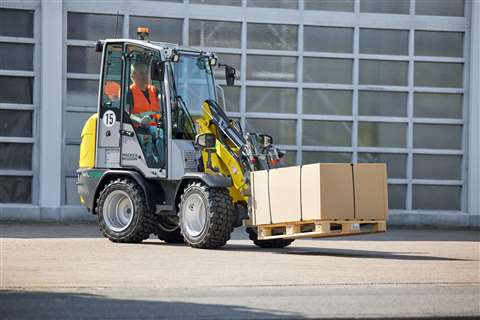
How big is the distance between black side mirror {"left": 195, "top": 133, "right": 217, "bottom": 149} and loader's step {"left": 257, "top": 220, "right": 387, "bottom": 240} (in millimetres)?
1507

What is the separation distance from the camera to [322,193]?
655 inches

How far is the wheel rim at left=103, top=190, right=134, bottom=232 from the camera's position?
62.2 ft

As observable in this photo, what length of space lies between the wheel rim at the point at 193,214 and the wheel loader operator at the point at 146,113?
43.2 inches

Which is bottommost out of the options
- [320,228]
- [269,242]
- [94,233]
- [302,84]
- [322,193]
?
[94,233]

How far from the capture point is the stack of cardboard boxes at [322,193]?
16.7 metres

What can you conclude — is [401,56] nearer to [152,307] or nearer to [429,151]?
[429,151]

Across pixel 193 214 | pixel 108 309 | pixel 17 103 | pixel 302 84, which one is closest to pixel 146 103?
pixel 193 214

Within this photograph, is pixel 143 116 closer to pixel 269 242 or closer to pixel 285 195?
pixel 269 242

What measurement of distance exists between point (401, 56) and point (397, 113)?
3.86 ft

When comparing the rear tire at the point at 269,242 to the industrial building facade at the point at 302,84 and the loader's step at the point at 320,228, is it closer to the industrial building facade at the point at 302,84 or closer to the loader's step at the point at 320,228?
the loader's step at the point at 320,228

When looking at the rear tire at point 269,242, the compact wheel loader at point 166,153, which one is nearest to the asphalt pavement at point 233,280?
the rear tire at point 269,242

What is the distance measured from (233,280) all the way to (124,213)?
6.45 metres

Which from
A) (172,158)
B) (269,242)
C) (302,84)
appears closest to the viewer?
(269,242)

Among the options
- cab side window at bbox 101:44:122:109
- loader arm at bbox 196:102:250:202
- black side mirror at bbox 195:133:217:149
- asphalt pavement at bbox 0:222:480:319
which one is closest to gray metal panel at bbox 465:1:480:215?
asphalt pavement at bbox 0:222:480:319
